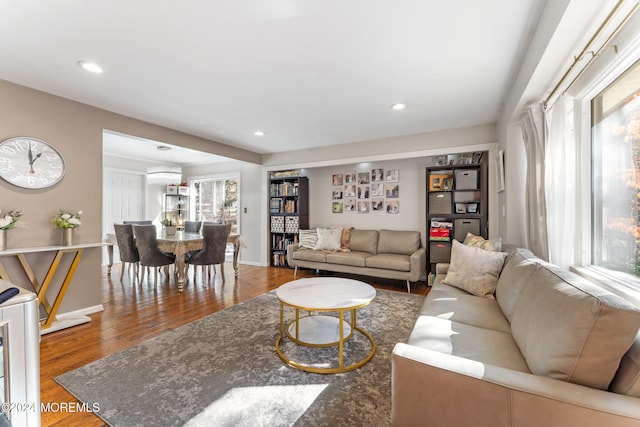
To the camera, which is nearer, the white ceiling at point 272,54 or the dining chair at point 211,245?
the white ceiling at point 272,54

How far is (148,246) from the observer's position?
13.0ft

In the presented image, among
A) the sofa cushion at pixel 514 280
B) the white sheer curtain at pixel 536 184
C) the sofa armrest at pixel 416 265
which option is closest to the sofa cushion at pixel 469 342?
the sofa cushion at pixel 514 280

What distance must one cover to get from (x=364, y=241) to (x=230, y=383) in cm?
332

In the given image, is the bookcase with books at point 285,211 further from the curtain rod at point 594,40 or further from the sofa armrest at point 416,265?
the curtain rod at point 594,40

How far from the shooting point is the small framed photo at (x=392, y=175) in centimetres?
479

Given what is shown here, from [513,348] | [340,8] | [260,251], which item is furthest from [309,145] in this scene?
[513,348]

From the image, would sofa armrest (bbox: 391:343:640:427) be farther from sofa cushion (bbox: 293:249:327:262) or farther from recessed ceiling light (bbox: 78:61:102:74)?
sofa cushion (bbox: 293:249:327:262)

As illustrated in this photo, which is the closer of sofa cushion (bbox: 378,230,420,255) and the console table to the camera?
the console table

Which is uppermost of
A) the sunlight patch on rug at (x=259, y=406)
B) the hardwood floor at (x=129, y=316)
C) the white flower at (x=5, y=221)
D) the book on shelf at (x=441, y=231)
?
the white flower at (x=5, y=221)

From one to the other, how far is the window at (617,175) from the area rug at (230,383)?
5.08ft

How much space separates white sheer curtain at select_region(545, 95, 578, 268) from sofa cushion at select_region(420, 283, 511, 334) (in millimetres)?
571

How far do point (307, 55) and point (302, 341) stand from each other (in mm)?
2269

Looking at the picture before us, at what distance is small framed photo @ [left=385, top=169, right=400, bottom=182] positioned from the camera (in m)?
4.79

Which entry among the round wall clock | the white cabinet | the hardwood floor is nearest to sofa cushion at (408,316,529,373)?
the white cabinet
